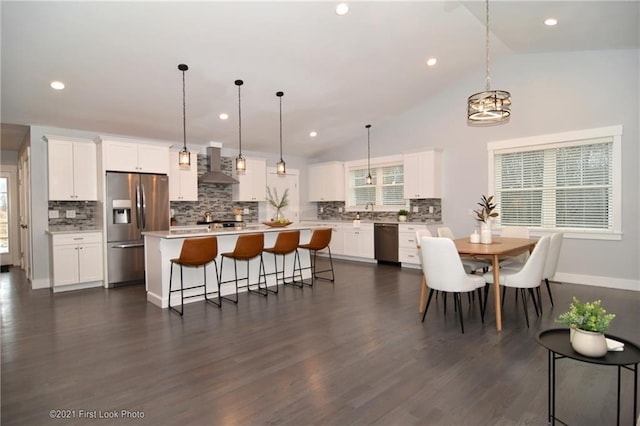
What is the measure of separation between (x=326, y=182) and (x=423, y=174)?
2747mm

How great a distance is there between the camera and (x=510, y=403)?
2199 millimetres

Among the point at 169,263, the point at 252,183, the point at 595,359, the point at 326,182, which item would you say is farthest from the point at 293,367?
the point at 326,182

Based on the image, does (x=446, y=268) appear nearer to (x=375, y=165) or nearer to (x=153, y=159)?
(x=375, y=165)

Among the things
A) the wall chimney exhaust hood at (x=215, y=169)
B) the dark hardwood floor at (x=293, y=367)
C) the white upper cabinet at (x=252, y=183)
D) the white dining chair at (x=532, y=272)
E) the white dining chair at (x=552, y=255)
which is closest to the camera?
the dark hardwood floor at (x=293, y=367)

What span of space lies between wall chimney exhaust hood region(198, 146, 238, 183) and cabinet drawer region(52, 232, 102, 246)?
7.02 ft

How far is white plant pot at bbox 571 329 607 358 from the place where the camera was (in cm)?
171

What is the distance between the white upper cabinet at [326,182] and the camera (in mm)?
8703

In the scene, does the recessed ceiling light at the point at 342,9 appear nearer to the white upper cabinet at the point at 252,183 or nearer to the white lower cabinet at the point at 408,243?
the white lower cabinet at the point at 408,243

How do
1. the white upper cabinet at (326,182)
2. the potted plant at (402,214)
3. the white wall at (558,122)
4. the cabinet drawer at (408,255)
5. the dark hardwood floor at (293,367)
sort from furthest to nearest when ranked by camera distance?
the white upper cabinet at (326,182) < the potted plant at (402,214) < the cabinet drawer at (408,255) < the white wall at (558,122) < the dark hardwood floor at (293,367)

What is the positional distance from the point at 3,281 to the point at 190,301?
419 centimetres

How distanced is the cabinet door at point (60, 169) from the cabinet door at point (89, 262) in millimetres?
853

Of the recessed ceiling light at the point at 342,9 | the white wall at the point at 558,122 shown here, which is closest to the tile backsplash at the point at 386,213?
the white wall at the point at 558,122

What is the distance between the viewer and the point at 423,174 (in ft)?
22.7

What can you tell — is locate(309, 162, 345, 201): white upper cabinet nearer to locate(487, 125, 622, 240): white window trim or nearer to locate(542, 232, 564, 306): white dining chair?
locate(487, 125, 622, 240): white window trim
